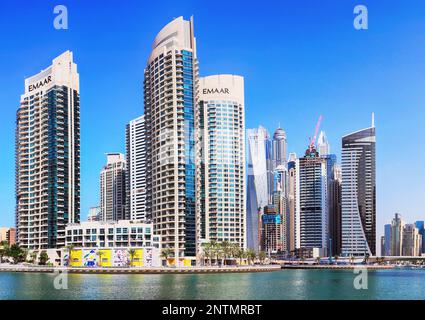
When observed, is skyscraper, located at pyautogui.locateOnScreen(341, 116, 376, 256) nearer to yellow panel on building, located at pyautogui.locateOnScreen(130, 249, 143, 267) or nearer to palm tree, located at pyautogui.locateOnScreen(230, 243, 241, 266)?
palm tree, located at pyautogui.locateOnScreen(230, 243, 241, 266)

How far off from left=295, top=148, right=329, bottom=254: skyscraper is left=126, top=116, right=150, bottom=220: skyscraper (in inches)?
1148

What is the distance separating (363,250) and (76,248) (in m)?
48.9

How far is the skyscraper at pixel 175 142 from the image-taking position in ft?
178

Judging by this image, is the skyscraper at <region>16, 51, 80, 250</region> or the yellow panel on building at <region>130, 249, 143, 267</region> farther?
the skyscraper at <region>16, 51, 80, 250</region>

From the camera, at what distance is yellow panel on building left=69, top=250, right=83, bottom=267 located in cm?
4978

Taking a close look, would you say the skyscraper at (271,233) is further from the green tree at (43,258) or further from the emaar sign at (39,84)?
the green tree at (43,258)

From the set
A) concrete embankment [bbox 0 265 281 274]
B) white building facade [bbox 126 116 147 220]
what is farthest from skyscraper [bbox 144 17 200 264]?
white building facade [bbox 126 116 147 220]

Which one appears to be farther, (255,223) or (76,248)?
(255,223)

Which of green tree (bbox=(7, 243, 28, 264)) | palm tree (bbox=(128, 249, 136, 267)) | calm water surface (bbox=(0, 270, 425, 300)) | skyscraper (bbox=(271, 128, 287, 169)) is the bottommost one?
green tree (bbox=(7, 243, 28, 264))

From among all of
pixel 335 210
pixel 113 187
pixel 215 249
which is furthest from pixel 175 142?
pixel 335 210
